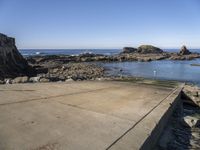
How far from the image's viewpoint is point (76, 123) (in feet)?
13.0

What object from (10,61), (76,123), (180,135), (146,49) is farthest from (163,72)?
(146,49)

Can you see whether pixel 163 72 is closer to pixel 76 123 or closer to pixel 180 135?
pixel 180 135

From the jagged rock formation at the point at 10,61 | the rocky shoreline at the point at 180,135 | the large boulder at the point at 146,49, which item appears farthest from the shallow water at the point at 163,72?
the large boulder at the point at 146,49

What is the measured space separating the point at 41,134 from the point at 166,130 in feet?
10.5

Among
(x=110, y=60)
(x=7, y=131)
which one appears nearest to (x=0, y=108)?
(x=7, y=131)

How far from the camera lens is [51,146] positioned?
3029 millimetres

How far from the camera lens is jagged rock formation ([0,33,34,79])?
62.6 ft

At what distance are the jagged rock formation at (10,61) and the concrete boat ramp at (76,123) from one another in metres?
13.6

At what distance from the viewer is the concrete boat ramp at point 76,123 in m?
3.16

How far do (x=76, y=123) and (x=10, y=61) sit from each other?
18.9 m

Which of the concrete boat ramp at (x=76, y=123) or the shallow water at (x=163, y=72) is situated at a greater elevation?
the concrete boat ramp at (x=76, y=123)

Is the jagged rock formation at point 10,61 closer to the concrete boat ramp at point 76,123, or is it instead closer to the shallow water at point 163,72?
the shallow water at point 163,72

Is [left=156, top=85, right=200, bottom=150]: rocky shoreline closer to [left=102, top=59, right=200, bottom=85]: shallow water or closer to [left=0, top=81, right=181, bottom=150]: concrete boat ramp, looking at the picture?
[left=0, top=81, right=181, bottom=150]: concrete boat ramp

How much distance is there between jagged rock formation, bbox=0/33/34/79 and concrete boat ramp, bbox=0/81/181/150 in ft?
44.8
